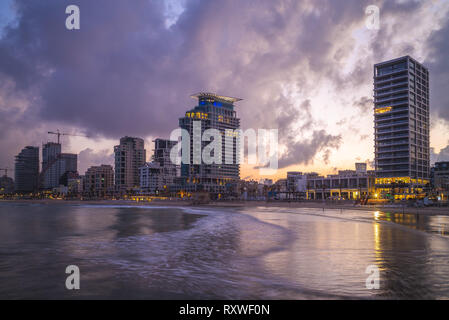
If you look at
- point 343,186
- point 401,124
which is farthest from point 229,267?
point 343,186

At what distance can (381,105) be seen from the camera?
145625 millimetres

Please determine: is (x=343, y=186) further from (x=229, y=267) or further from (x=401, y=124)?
(x=229, y=267)

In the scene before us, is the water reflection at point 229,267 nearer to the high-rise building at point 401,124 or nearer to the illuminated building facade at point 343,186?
the high-rise building at point 401,124

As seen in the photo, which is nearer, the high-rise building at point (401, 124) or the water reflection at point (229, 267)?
the water reflection at point (229, 267)

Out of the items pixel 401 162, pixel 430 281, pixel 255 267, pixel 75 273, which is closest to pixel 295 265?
pixel 255 267

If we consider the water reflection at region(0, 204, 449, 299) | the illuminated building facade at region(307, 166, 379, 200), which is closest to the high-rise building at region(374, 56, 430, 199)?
the illuminated building facade at region(307, 166, 379, 200)

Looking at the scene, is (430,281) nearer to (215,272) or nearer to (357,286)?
(357,286)

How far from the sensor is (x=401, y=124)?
14112 centimetres

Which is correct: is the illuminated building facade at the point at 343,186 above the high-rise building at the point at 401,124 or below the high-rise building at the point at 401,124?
below

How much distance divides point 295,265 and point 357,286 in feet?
13.5

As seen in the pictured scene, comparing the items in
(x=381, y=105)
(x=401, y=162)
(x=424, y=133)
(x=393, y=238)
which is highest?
(x=381, y=105)

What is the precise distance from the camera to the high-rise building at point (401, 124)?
456 feet

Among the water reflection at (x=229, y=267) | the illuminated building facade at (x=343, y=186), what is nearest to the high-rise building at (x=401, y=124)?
the illuminated building facade at (x=343, y=186)

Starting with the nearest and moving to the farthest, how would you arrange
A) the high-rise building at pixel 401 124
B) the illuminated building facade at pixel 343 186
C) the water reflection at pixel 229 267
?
1. the water reflection at pixel 229 267
2. the high-rise building at pixel 401 124
3. the illuminated building facade at pixel 343 186
